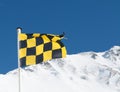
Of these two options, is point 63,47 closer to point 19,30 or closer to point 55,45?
point 55,45

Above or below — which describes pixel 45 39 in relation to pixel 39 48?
above

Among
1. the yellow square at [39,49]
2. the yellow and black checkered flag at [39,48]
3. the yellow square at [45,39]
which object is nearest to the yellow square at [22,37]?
the yellow and black checkered flag at [39,48]

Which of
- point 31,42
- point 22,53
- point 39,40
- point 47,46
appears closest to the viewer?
point 22,53

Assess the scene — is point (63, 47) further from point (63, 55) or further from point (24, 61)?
point (24, 61)

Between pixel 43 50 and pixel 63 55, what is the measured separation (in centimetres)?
77

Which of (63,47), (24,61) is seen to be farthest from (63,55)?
(24,61)

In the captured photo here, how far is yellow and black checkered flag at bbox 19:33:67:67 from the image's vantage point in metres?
20.8

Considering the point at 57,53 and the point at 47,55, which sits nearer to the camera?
the point at 47,55

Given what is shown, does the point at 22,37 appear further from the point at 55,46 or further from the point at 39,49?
the point at 55,46

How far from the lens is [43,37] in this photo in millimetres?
21359

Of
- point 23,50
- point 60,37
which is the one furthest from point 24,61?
point 60,37

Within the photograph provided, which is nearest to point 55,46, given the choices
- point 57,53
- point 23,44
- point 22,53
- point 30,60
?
point 57,53

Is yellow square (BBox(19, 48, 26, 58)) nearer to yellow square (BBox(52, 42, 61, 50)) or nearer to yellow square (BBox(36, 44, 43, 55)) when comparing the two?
yellow square (BBox(36, 44, 43, 55))

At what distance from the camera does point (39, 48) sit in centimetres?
2127
